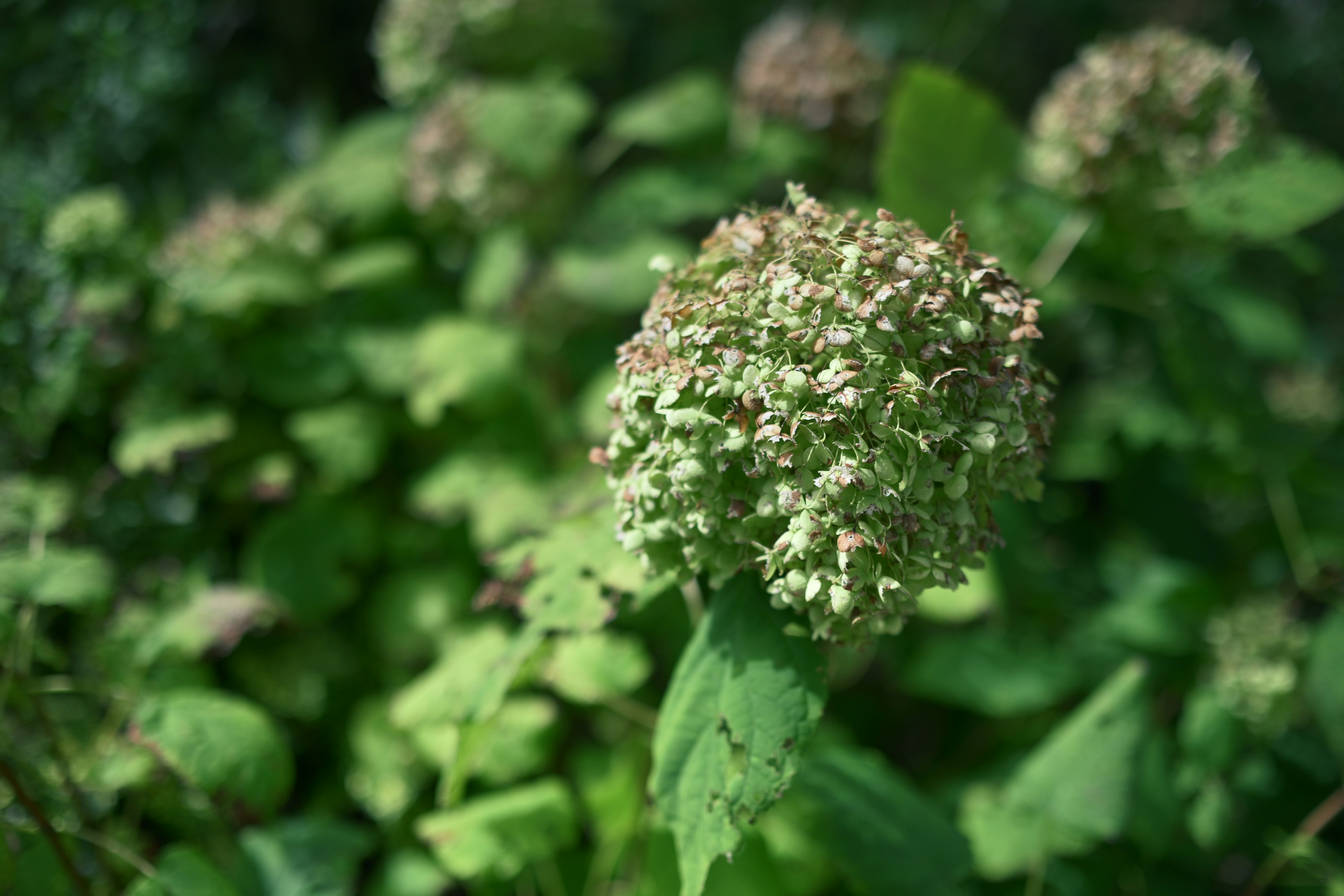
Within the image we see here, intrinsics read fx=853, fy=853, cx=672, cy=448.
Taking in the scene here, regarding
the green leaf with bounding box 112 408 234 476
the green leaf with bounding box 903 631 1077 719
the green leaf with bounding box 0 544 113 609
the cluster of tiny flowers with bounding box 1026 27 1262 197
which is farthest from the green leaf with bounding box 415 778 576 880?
the cluster of tiny flowers with bounding box 1026 27 1262 197

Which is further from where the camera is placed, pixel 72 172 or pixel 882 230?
pixel 72 172

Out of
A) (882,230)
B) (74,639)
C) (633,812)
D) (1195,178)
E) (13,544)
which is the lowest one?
(633,812)

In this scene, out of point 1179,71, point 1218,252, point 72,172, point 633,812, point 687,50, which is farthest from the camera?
point 687,50

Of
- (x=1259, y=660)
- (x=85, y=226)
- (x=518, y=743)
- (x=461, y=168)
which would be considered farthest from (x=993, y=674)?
(x=85, y=226)

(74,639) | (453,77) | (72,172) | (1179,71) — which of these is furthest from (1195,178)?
(72,172)

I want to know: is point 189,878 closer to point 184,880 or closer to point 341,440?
point 184,880

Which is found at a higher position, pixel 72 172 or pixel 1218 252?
pixel 72 172

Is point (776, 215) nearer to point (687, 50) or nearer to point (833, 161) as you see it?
point (833, 161)
